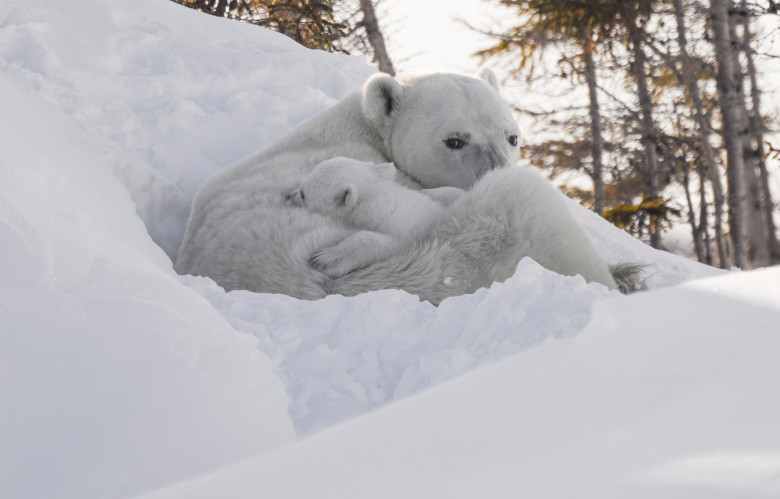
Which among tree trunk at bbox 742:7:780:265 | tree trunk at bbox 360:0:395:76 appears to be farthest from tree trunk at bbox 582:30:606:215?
tree trunk at bbox 360:0:395:76

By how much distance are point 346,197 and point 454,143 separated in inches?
50.1

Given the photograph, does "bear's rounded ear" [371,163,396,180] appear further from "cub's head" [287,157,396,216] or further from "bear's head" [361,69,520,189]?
"bear's head" [361,69,520,189]

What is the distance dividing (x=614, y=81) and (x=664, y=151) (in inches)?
95.0

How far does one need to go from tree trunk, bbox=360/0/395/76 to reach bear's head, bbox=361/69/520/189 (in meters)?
6.98

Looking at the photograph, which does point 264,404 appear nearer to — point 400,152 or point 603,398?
point 603,398

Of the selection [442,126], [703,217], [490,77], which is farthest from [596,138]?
[442,126]

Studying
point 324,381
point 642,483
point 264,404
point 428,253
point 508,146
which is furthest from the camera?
point 508,146

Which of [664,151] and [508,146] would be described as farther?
[664,151]

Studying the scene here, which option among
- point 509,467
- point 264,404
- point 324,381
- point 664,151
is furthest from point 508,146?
point 664,151

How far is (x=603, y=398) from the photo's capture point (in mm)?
1669

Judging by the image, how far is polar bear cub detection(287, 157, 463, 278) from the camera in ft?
10.5

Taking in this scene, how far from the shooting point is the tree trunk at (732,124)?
9.79 m

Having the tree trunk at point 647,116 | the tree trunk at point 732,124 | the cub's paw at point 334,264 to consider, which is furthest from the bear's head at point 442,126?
the tree trunk at point 647,116

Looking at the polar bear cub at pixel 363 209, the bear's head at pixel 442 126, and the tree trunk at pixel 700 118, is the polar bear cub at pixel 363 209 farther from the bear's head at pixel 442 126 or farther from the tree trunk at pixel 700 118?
the tree trunk at pixel 700 118
